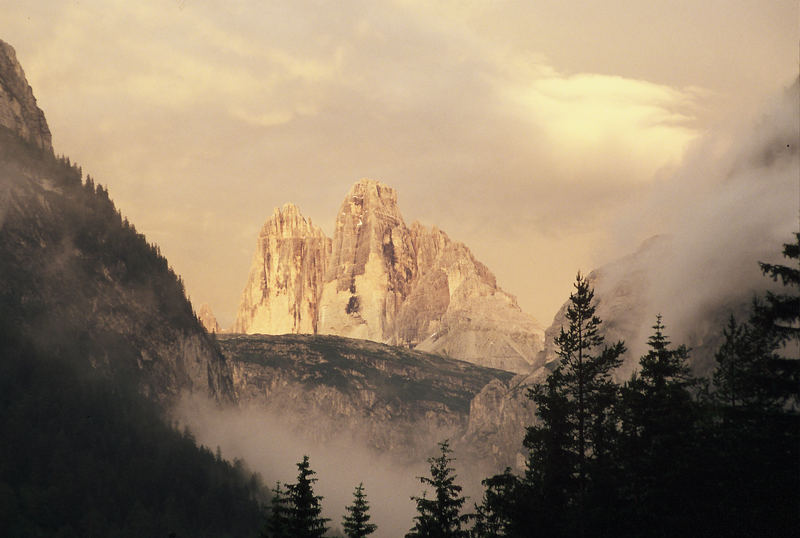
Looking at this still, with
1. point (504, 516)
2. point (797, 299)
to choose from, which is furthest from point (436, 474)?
point (797, 299)

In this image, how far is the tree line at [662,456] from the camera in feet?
140

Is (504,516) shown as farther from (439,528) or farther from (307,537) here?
(307,537)

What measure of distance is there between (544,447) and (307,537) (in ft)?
51.7

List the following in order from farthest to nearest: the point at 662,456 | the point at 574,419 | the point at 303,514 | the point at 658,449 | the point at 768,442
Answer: the point at 574,419 < the point at 303,514 < the point at 658,449 < the point at 662,456 < the point at 768,442

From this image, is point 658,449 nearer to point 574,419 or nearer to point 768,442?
point 768,442

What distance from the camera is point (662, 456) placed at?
51.8 meters

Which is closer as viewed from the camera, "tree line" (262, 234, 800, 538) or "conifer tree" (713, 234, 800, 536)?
"conifer tree" (713, 234, 800, 536)

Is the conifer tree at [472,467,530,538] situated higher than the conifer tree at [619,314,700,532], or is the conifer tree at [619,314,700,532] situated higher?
the conifer tree at [619,314,700,532]

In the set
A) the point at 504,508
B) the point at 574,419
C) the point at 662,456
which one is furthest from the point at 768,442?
the point at 574,419

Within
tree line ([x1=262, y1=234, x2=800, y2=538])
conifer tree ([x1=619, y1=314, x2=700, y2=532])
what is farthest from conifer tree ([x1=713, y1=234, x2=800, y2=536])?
conifer tree ([x1=619, y1=314, x2=700, y2=532])

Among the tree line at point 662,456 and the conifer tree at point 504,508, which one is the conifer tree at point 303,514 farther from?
the conifer tree at point 504,508

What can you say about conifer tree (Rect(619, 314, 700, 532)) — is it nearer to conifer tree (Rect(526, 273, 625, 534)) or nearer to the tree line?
the tree line

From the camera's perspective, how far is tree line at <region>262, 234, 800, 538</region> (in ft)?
140

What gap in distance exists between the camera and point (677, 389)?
187ft
